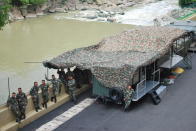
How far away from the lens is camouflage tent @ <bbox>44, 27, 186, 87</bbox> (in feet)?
50.5

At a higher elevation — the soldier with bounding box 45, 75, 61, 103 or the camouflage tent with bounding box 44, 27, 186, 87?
the camouflage tent with bounding box 44, 27, 186, 87

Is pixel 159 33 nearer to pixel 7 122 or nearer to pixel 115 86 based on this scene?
pixel 115 86

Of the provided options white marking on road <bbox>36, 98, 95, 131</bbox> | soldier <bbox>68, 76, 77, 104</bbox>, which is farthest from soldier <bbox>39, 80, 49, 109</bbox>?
soldier <bbox>68, 76, 77, 104</bbox>

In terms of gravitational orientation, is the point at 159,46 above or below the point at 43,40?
above

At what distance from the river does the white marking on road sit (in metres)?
7.28

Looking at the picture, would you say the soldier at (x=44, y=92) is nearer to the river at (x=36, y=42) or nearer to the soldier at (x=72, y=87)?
the soldier at (x=72, y=87)

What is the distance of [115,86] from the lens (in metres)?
15.4

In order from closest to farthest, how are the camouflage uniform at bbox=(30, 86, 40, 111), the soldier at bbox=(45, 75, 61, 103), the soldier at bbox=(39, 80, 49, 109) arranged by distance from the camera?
the camouflage uniform at bbox=(30, 86, 40, 111) < the soldier at bbox=(39, 80, 49, 109) < the soldier at bbox=(45, 75, 61, 103)

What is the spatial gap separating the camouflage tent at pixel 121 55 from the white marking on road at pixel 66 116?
176cm

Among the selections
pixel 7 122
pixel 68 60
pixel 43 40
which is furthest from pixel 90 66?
pixel 43 40

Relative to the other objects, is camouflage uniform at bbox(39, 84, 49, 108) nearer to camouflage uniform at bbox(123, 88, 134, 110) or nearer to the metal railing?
camouflage uniform at bbox(123, 88, 134, 110)

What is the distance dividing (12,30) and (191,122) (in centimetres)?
3890

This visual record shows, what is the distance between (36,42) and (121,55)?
26153mm

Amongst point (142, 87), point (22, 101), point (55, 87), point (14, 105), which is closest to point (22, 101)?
point (22, 101)
